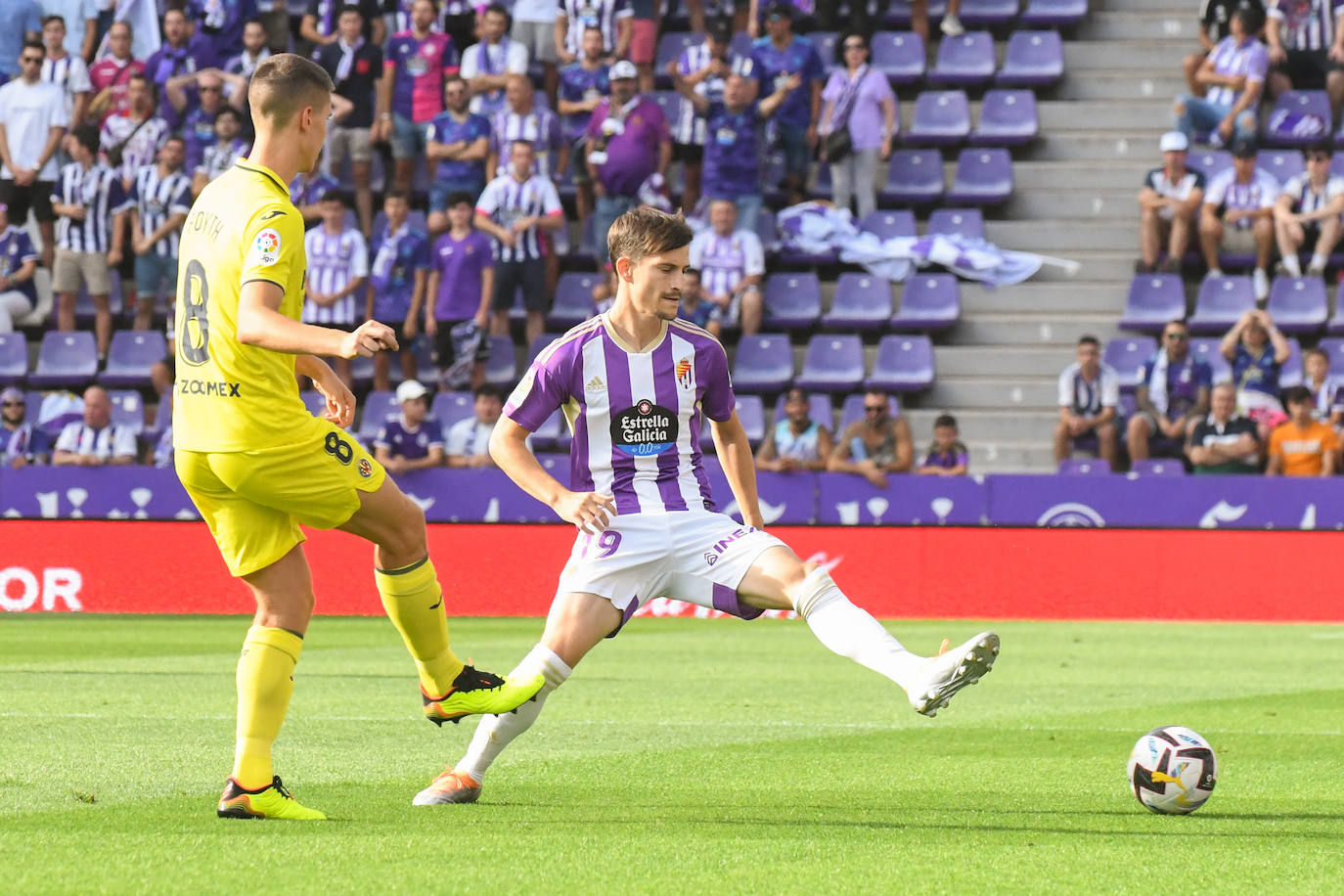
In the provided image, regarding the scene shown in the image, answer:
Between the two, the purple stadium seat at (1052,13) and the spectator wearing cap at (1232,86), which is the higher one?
the purple stadium seat at (1052,13)

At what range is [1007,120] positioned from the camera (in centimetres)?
2078

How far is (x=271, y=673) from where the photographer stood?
5418 mm

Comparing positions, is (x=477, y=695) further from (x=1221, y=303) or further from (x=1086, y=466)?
(x=1221, y=303)

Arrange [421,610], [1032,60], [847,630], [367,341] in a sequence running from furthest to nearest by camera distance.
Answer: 1. [1032,60]
2. [421,610]
3. [847,630]
4. [367,341]

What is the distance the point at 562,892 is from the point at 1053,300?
53.2 feet

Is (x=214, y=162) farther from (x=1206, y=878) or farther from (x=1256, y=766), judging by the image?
(x=1206, y=878)

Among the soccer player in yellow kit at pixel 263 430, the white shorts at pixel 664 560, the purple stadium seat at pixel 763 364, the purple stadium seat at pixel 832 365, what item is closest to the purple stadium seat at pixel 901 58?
the purple stadium seat at pixel 832 365

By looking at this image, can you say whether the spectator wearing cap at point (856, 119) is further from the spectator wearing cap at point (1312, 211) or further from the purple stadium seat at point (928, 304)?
the spectator wearing cap at point (1312, 211)

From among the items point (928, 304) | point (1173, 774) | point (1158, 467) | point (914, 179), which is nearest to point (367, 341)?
point (1173, 774)

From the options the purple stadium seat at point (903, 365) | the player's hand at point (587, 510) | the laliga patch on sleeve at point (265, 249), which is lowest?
the purple stadium seat at point (903, 365)

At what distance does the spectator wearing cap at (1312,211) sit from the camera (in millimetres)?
Answer: 18375

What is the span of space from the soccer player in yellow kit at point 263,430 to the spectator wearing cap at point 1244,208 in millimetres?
14619

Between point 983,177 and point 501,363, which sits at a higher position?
point 983,177

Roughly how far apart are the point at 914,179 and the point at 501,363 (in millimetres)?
5140
